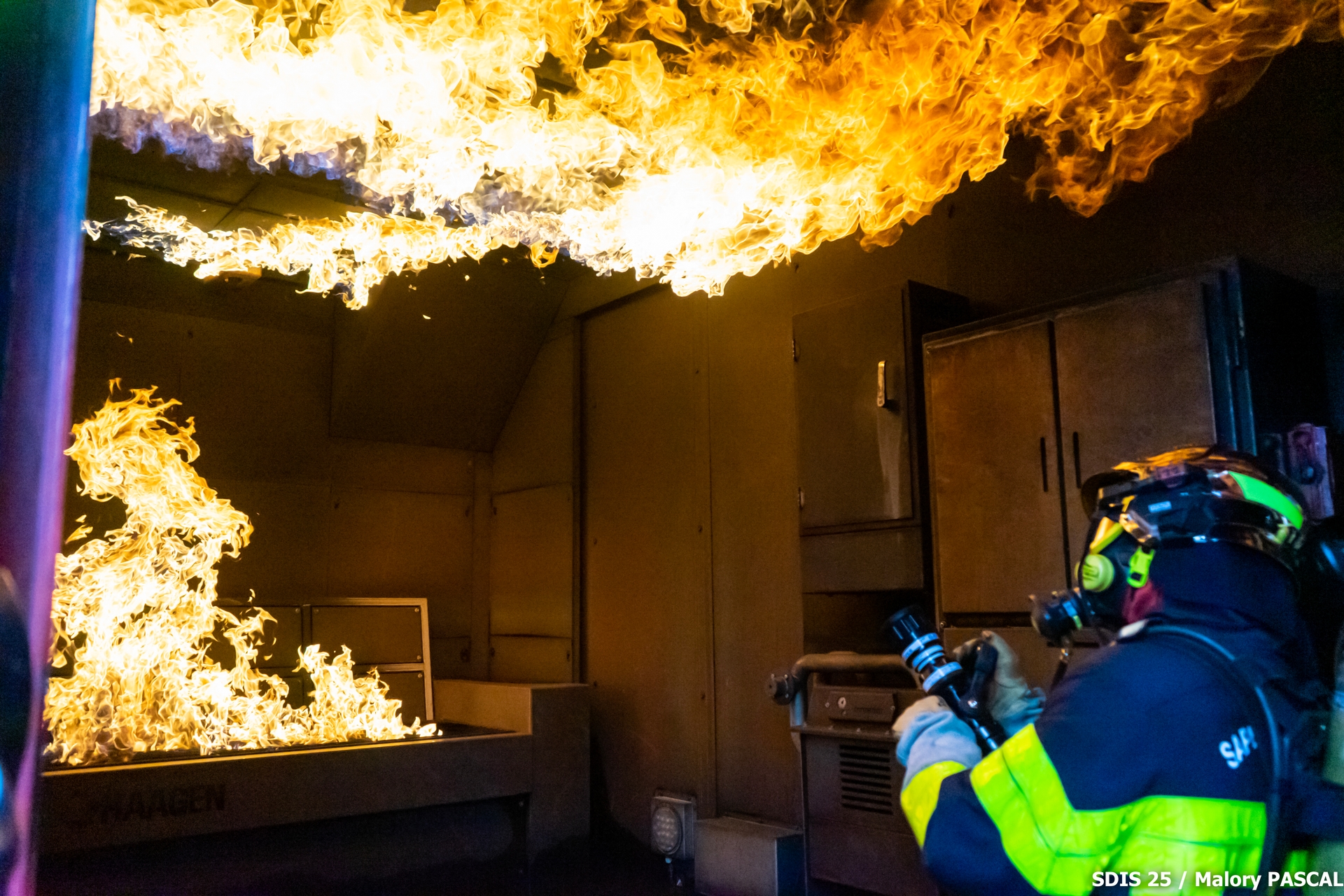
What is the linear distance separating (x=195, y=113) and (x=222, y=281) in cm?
214

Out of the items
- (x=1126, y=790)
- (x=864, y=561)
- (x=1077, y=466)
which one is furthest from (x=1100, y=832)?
(x=864, y=561)

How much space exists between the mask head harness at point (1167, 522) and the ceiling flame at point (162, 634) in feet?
13.2

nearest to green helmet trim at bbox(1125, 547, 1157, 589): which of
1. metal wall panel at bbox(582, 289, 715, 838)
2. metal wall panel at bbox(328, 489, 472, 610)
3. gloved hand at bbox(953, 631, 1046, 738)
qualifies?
gloved hand at bbox(953, 631, 1046, 738)

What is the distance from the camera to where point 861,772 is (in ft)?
12.2

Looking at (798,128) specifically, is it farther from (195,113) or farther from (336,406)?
(336,406)

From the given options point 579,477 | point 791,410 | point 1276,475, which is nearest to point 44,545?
point 1276,475

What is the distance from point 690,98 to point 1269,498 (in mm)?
3232

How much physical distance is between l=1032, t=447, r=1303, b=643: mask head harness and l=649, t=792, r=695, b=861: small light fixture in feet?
11.8

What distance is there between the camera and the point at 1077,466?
3.16 meters

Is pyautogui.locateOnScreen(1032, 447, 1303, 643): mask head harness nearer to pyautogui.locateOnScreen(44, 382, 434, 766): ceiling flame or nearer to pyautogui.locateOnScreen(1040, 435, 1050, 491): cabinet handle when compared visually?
pyautogui.locateOnScreen(1040, 435, 1050, 491): cabinet handle

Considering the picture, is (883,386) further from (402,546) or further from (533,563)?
(402,546)

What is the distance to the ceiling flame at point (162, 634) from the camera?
493 centimetres

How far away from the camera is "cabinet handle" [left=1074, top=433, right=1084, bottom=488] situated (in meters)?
3.15

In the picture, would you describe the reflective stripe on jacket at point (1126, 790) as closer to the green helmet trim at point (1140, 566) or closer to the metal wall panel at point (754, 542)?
the green helmet trim at point (1140, 566)
